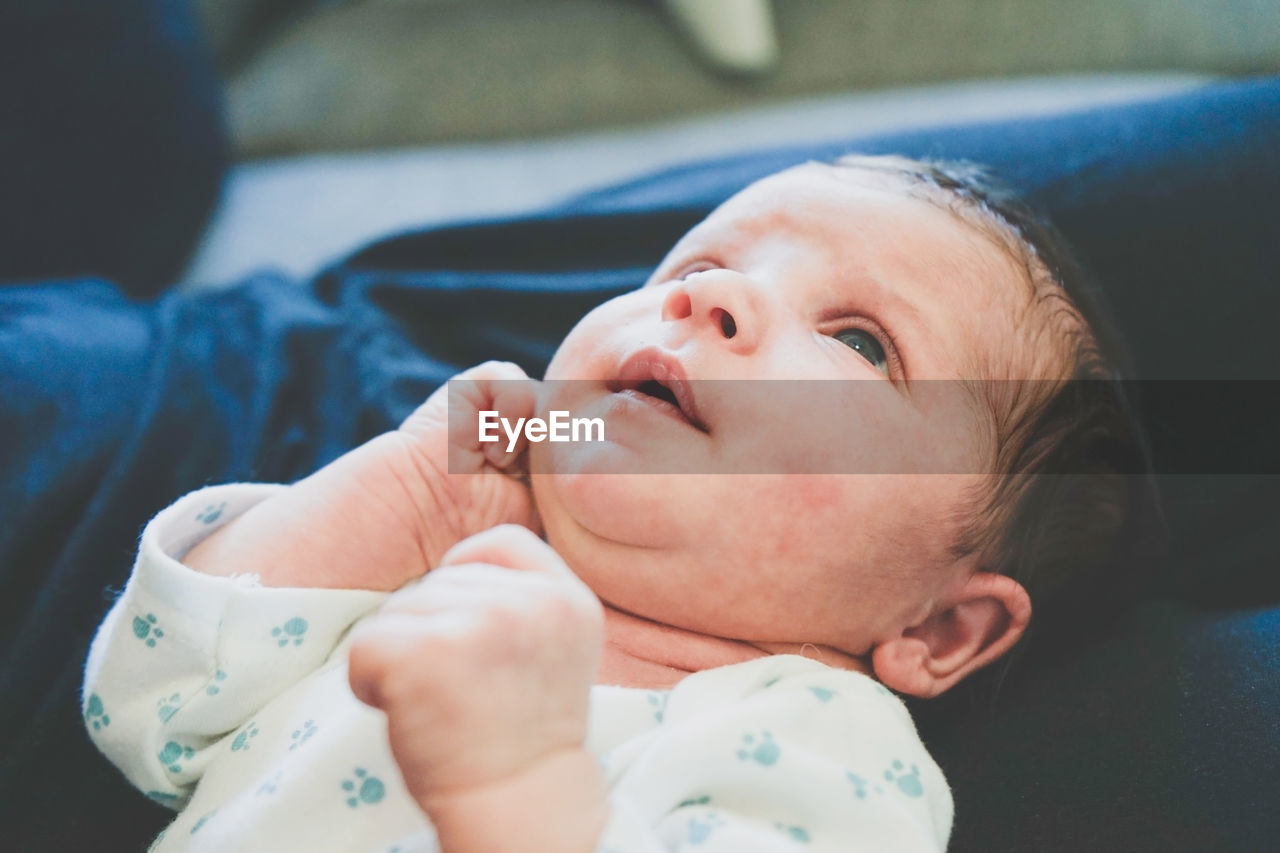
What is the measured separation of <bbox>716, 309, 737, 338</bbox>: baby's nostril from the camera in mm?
663

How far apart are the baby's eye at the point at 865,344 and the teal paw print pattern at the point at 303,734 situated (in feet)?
1.50

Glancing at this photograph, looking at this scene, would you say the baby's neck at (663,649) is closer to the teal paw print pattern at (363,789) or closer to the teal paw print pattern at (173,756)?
the teal paw print pattern at (363,789)

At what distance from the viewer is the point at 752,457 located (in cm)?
65

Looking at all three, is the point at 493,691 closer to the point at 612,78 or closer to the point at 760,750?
the point at 760,750

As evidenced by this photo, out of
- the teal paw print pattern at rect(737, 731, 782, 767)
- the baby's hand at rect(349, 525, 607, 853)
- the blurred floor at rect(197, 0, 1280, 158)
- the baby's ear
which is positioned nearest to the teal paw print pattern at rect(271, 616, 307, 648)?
the baby's hand at rect(349, 525, 607, 853)

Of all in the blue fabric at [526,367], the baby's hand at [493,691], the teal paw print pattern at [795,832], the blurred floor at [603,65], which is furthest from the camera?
the blurred floor at [603,65]

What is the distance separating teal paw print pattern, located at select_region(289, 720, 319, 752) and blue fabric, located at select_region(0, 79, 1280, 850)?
0.15 m

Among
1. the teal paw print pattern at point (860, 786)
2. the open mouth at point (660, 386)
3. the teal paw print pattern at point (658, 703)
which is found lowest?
the teal paw print pattern at point (860, 786)

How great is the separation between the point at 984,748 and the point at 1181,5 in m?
1.37

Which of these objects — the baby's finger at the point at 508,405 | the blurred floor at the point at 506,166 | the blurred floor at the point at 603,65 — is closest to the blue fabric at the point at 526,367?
the baby's finger at the point at 508,405

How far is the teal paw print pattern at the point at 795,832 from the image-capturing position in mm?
572

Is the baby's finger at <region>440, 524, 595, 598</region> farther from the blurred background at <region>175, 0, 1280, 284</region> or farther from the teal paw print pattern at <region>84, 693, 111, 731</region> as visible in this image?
the blurred background at <region>175, 0, 1280, 284</region>

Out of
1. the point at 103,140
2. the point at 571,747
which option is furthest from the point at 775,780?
the point at 103,140

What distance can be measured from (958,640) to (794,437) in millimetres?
227
